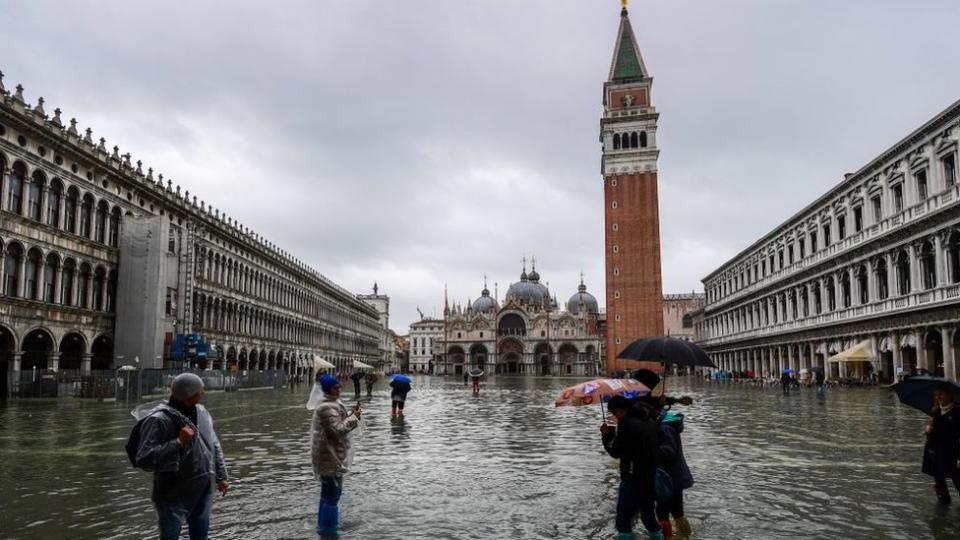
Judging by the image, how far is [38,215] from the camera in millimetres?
31531

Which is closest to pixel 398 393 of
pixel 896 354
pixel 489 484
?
pixel 489 484

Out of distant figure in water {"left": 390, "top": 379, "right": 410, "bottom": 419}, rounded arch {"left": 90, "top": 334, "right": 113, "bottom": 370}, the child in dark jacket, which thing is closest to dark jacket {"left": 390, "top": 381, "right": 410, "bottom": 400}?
distant figure in water {"left": 390, "top": 379, "right": 410, "bottom": 419}

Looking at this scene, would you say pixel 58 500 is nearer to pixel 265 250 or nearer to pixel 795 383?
pixel 795 383

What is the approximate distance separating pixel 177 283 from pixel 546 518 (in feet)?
131

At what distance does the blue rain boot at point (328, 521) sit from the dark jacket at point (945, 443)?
684cm

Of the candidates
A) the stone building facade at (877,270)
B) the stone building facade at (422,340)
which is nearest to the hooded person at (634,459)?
the stone building facade at (877,270)

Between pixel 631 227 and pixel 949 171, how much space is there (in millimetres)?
46391

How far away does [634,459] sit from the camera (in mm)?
5988

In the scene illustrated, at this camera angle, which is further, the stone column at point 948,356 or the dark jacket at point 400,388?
the stone column at point 948,356

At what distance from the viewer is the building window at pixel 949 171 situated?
3111 centimetres

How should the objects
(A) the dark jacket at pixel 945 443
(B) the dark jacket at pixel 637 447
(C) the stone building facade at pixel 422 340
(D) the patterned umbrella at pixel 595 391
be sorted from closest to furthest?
(B) the dark jacket at pixel 637 447 < (D) the patterned umbrella at pixel 595 391 < (A) the dark jacket at pixel 945 443 < (C) the stone building facade at pixel 422 340

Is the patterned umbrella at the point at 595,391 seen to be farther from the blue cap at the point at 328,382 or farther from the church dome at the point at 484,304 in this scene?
the church dome at the point at 484,304

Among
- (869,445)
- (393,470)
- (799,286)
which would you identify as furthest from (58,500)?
(799,286)

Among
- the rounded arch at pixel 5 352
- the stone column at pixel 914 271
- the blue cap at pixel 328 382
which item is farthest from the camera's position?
the stone column at pixel 914 271
